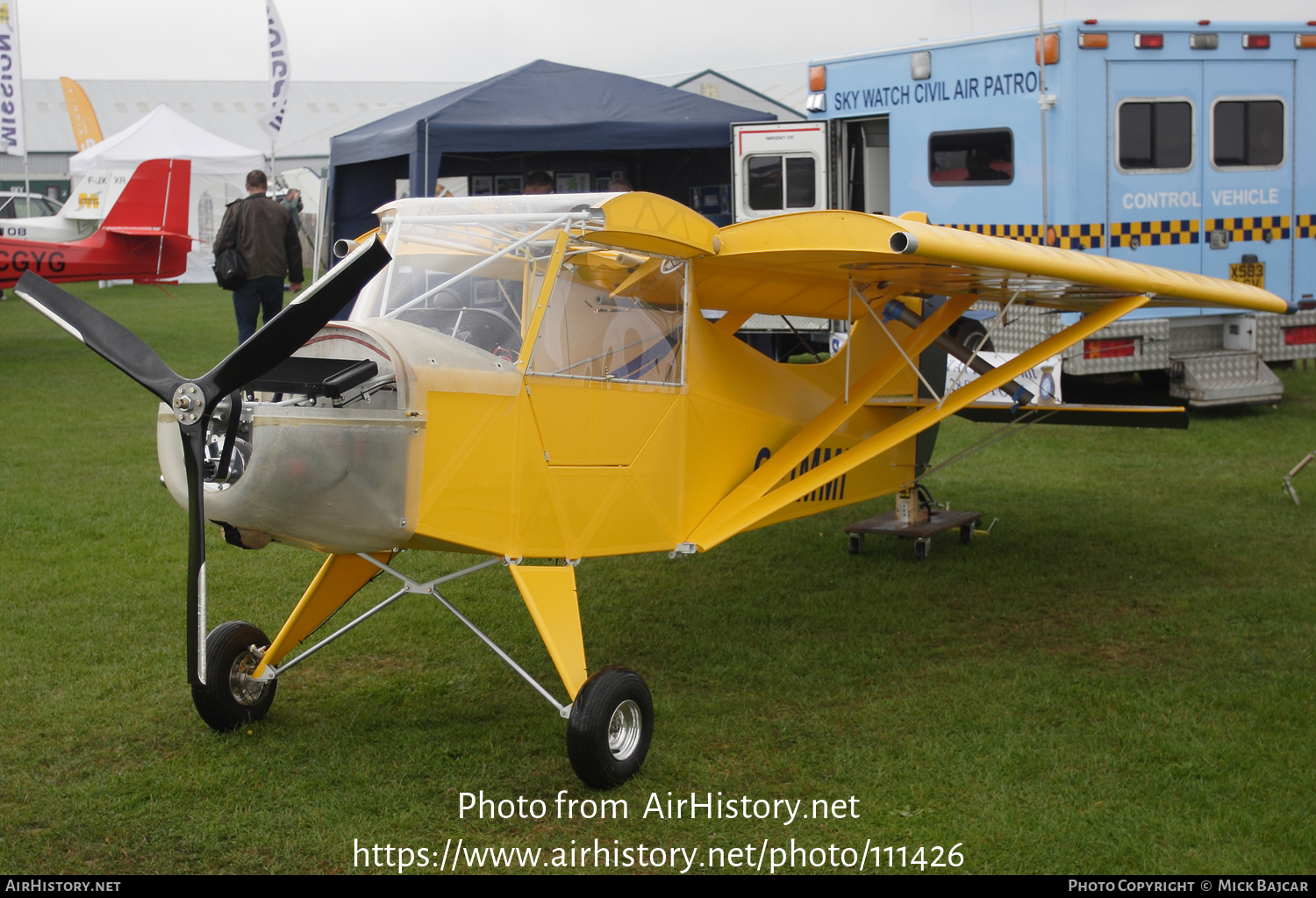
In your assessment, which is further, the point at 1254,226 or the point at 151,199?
the point at 151,199

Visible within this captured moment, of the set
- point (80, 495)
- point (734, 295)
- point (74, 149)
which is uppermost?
point (74, 149)

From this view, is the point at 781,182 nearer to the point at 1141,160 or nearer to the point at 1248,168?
the point at 1141,160

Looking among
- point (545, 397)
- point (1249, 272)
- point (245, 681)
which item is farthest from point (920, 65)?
point (245, 681)

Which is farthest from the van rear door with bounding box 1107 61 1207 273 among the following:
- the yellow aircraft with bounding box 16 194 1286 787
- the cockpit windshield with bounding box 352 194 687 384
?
the cockpit windshield with bounding box 352 194 687 384

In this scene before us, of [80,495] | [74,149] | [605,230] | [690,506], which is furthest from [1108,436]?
[74,149]

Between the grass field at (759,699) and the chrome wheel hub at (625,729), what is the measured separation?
147mm

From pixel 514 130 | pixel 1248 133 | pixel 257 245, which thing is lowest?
pixel 257 245

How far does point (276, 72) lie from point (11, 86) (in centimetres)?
688

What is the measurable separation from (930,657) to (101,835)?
363 cm

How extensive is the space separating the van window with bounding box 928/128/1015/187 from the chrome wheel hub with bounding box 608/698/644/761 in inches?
309

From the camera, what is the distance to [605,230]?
14.2 ft

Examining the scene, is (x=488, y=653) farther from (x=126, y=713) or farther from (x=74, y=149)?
(x=74, y=149)

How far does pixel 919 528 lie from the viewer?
24.3 ft

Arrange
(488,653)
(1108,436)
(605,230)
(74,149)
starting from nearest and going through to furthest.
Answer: (605,230) < (488,653) < (1108,436) < (74,149)
